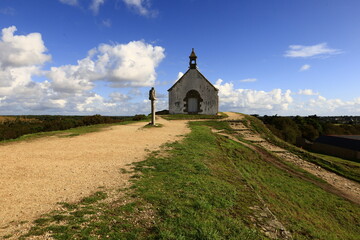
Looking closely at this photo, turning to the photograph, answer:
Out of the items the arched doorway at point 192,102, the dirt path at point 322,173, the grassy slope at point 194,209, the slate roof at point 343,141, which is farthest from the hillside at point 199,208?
the slate roof at point 343,141

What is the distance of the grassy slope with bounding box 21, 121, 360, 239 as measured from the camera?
4077 millimetres

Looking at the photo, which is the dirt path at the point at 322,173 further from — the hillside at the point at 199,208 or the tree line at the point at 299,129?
the tree line at the point at 299,129

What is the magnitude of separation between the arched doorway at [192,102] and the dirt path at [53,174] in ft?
68.5

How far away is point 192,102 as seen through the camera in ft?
107

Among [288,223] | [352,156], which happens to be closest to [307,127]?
[352,156]

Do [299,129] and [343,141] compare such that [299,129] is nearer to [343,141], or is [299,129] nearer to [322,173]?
[343,141]

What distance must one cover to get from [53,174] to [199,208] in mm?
5653

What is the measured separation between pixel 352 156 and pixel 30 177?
51.7 m

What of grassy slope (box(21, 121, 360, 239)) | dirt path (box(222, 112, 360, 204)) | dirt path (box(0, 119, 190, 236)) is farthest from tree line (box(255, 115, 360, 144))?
dirt path (box(0, 119, 190, 236))

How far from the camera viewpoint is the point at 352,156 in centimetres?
3862

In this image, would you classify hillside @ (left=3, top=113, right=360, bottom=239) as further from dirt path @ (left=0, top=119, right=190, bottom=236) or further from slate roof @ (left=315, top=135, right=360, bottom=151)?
slate roof @ (left=315, top=135, right=360, bottom=151)

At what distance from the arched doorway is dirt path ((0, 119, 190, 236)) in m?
20.9

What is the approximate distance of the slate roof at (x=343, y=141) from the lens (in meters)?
39.5

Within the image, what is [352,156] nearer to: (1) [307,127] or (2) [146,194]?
(1) [307,127]
